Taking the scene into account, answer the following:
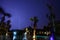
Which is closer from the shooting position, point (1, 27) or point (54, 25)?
point (54, 25)

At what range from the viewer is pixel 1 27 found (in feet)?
42.0

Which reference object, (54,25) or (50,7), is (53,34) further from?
(50,7)

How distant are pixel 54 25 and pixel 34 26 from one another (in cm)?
191

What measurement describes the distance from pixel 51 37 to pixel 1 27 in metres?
4.25

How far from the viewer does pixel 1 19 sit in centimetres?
1291

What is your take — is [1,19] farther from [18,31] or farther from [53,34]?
[53,34]

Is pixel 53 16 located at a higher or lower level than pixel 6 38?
higher

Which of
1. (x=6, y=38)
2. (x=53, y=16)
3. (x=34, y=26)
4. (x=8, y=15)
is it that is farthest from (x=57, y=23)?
(x=6, y=38)

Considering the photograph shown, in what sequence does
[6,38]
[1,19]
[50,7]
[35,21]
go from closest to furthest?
[6,38] → [50,7] → [1,19] → [35,21]

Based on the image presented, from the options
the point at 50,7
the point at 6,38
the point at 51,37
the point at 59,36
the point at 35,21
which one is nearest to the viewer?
the point at 6,38

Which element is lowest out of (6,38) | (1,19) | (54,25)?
(6,38)

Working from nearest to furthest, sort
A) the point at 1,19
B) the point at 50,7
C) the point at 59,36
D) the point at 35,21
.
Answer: the point at 59,36 < the point at 50,7 < the point at 1,19 < the point at 35,21

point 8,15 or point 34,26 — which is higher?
point 8,15

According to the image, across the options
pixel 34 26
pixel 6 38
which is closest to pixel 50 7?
pixel 34 26
